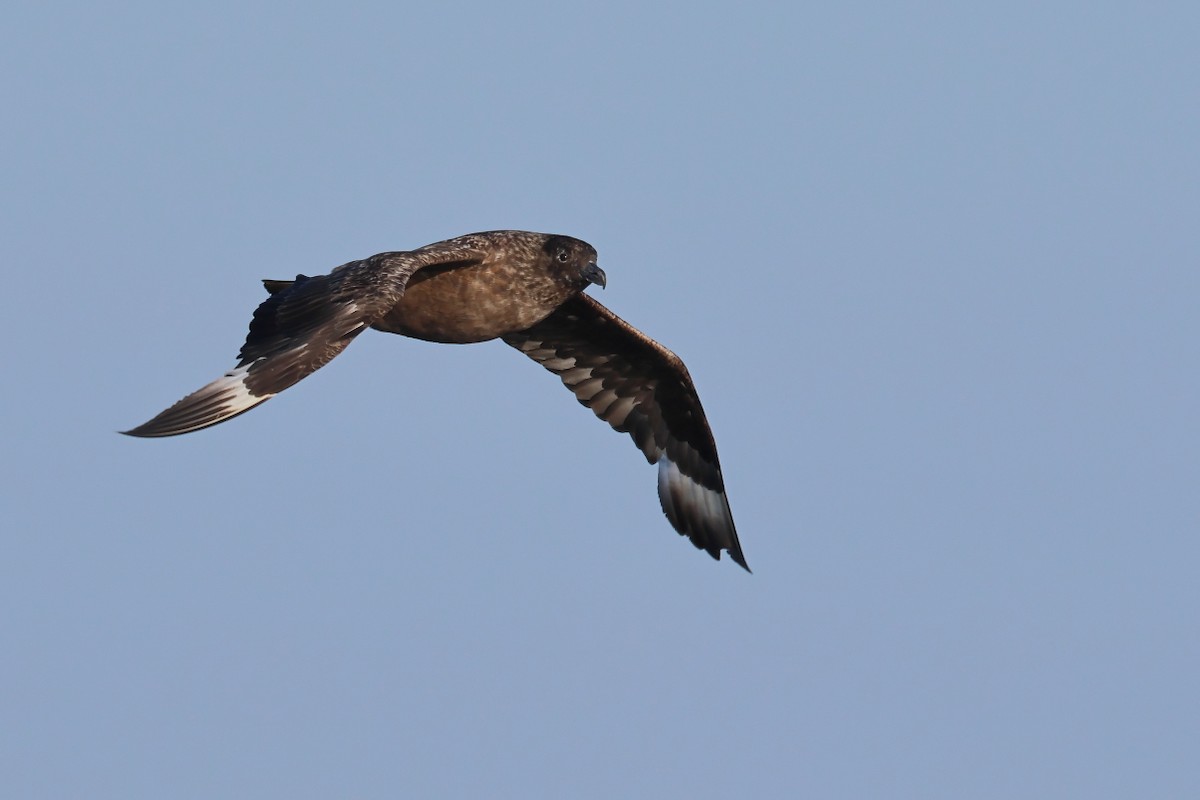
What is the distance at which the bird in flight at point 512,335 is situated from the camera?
1039 cm

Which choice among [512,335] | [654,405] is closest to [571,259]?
[512,335]

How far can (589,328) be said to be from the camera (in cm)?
1455

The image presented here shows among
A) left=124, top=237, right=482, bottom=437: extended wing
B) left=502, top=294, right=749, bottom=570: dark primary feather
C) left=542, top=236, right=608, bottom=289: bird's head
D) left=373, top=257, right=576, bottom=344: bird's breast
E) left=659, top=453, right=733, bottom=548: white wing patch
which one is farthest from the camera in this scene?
left=659, top=453, right=733, bottom=548: white wing patch

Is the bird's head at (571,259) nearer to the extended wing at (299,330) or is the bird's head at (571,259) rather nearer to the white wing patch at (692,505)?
the extended wing at (299,330)

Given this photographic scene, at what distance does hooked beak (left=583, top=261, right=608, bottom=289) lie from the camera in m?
12.8

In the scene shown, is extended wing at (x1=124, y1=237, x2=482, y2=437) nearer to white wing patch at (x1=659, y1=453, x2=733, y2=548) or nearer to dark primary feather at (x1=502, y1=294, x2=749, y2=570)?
dark primary feather at (x1=502, y1=294, x2=749, y2=570)

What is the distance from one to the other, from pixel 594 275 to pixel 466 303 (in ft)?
3.20

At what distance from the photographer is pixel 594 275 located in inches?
506

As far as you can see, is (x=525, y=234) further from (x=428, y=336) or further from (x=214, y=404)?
(x=214, y=404)

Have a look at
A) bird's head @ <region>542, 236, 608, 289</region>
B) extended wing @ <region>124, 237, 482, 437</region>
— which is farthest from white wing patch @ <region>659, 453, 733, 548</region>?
extended wing @ <region>124, 237, 482, 437</region>

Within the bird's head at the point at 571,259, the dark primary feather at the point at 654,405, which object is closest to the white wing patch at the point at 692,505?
the dark primary feather at the point at 654,405

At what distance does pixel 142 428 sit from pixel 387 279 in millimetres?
2377

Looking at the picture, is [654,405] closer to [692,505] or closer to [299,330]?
[692,505]

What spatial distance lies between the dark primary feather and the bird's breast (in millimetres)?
1609
